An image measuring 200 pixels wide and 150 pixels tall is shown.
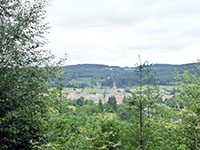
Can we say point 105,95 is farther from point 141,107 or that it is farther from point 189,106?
point 189,106

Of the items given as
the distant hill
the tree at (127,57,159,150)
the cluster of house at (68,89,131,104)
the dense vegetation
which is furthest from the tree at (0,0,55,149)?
the distant hill

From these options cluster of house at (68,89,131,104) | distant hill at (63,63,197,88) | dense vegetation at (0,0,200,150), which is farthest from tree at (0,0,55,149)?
distant hill at (63,63,197,88)

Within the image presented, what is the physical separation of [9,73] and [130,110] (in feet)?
18.9

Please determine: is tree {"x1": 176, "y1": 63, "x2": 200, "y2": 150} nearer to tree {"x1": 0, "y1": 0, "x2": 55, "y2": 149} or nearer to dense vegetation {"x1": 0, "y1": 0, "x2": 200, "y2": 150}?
dense vegetation {"x1": 0, "y1": 0, "x2": 200, "y2": 150}

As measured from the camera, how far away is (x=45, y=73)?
684 centimetres

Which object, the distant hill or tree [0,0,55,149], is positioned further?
the distant hill

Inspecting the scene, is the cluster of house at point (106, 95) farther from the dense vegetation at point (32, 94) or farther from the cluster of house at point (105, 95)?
the dense vegetation at point (32, 94)

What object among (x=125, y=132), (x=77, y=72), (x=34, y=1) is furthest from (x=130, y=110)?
(x=77, y=72)

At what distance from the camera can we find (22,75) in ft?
20.4

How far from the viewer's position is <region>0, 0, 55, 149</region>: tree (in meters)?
5.88

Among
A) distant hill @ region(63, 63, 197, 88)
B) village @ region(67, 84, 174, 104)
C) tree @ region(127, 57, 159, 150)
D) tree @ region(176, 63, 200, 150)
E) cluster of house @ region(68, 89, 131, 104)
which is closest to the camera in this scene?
tree @ region(176, 63, 200, 150)

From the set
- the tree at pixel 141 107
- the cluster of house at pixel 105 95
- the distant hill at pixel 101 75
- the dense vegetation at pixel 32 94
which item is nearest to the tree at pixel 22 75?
the dense vegetation at pixel 32 94

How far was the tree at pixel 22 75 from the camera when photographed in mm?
5883

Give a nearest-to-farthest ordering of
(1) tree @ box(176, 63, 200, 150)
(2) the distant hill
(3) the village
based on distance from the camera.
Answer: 1. (1) tree @ box(176, 63, 200, 150)
2. (3) the village
3. (2) the distant hill
